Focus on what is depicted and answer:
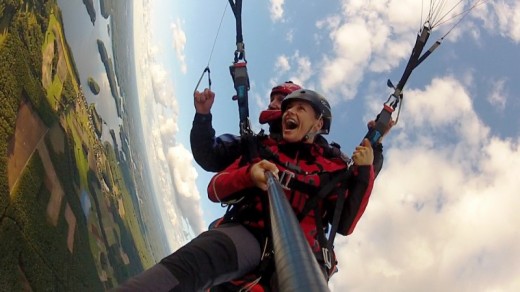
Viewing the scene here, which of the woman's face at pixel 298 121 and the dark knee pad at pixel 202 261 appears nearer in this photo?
the dark knee pad at pixel 202 261

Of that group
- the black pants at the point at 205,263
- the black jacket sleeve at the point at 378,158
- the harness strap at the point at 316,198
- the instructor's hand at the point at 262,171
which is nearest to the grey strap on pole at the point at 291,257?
the instructor's hand at the point at 262,171

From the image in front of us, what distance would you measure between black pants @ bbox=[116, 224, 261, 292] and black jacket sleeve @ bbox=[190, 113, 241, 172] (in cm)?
48

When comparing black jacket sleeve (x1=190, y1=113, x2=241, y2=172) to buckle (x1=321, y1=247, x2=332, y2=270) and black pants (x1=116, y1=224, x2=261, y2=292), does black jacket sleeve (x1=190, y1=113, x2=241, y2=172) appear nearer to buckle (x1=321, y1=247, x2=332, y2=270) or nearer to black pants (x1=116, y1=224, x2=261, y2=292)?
black pants (x1=116, y1=224, x2=261, y2=292)

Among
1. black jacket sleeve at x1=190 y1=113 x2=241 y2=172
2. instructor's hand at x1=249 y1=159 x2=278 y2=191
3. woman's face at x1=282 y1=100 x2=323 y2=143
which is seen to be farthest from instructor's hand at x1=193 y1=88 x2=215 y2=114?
instructor's hand at x1=249 y1=159 x2=278 y2=191

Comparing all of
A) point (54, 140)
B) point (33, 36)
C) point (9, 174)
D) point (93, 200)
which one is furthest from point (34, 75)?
point (93, 200)

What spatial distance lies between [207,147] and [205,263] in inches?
34.4

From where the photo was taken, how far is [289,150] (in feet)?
8.68

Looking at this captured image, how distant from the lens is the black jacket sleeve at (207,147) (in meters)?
2.53

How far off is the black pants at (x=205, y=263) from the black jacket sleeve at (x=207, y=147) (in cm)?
48

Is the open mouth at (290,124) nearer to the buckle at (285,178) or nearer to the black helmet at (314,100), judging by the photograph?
the black helmet at (314,100)

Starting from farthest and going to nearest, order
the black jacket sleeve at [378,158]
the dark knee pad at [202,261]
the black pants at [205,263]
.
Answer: the black jacket sleeve at [378,158]
the dark knee pad at [202,261]
the black pants at [205,263]

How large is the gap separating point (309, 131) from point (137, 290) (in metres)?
1.53

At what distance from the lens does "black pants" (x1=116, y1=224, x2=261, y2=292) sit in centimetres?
162

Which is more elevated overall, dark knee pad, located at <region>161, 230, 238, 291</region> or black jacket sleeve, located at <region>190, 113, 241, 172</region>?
black jacket sleeve, located at <region>190, 113, 241, 172</region>
